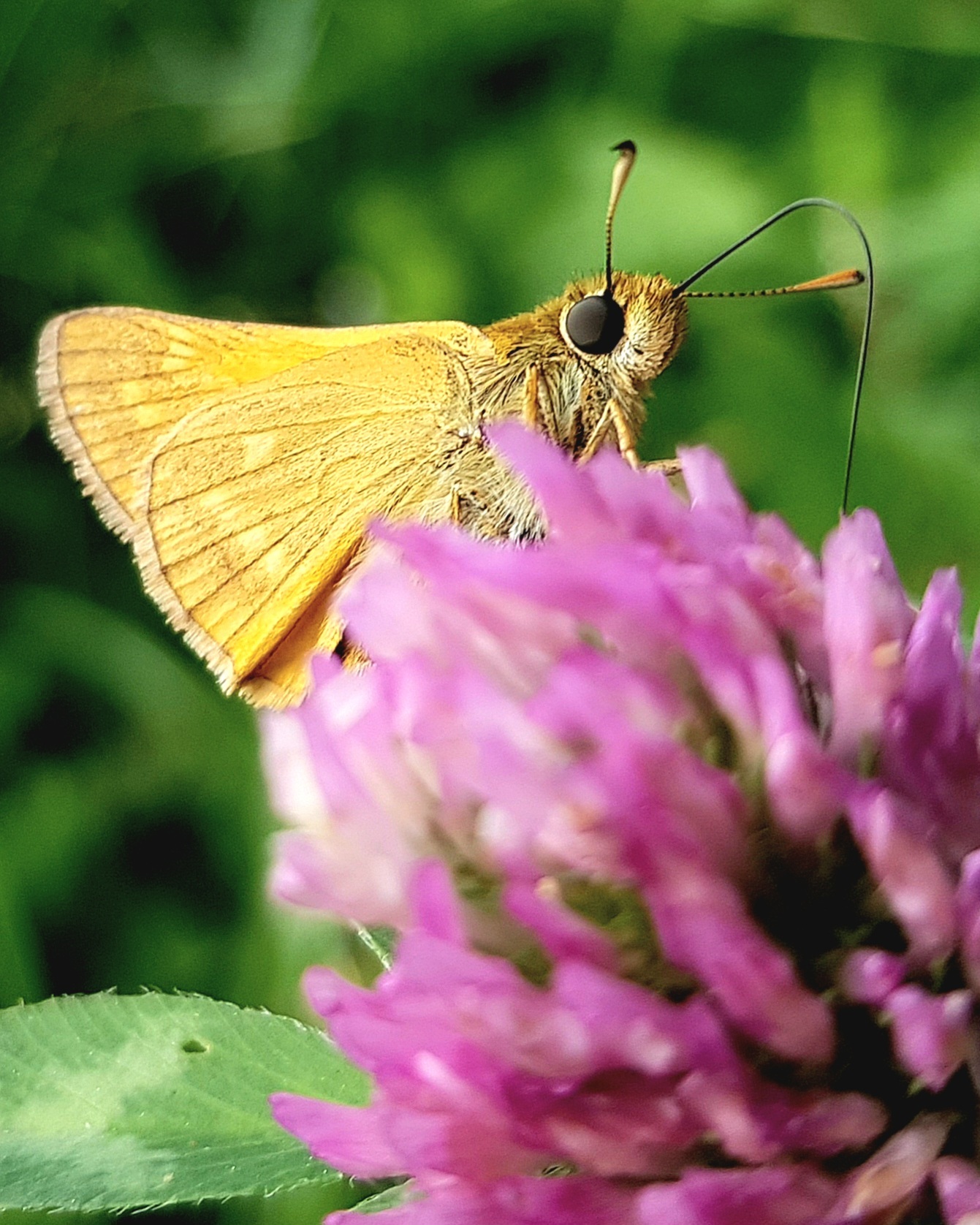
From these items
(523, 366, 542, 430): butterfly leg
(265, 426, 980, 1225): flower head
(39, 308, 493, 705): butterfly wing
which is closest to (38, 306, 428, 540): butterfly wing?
(39, 308, 493, 705): butterfly wing

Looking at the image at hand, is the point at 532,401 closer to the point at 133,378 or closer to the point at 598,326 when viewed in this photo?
the point at 598,326

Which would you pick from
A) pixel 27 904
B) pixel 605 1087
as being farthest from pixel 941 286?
pixel 605 1087

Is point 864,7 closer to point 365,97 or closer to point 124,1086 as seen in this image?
point 365,97

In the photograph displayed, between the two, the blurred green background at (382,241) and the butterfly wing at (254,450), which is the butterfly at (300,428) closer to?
the butterfly wing at (254,450)

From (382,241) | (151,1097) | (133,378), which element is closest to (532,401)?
(133,378)

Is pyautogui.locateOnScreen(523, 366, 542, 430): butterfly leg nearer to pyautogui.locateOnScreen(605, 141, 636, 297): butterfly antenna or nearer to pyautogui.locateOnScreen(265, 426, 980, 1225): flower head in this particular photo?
pyautogui.locateOnScreen(605, 141, 636, 297): butterfly antenna

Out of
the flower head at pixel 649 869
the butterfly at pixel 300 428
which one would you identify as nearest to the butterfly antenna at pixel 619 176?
the butterfly at pixel 300 428
